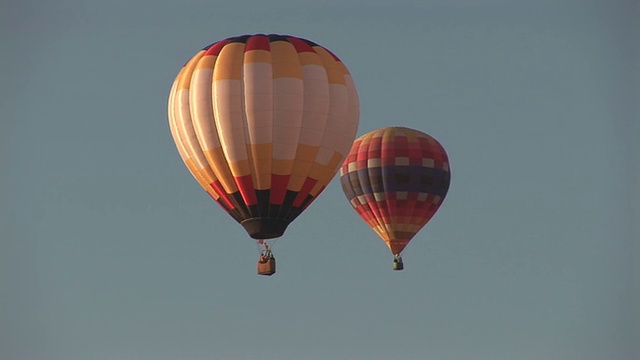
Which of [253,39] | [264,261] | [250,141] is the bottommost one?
[264,261]

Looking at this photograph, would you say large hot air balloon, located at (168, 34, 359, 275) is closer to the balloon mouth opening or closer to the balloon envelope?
the balloon mouth opening

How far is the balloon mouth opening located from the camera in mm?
47781

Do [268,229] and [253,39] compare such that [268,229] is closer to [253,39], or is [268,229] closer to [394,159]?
[253,39]

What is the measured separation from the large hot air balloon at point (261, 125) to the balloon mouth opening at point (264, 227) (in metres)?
0.03

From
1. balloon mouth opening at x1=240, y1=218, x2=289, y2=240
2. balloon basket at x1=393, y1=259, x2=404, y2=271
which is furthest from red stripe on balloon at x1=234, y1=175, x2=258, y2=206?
balloon basket at x1=393, y1=259, x2=404, y2=271

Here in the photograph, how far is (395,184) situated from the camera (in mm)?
58312

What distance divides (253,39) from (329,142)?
3.54m

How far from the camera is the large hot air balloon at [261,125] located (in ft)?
156

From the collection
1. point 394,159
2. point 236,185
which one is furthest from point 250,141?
point 394,159

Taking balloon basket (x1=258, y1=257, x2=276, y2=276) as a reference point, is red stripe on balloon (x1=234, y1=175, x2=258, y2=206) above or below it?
above

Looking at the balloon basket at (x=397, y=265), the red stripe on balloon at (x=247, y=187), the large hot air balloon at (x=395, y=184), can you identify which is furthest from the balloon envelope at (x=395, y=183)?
the red stripe on balloon at (x=247, y=187)

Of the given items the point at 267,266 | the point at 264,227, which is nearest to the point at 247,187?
the point at 264,227

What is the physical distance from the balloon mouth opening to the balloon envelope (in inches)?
426

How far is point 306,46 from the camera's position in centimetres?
4866
